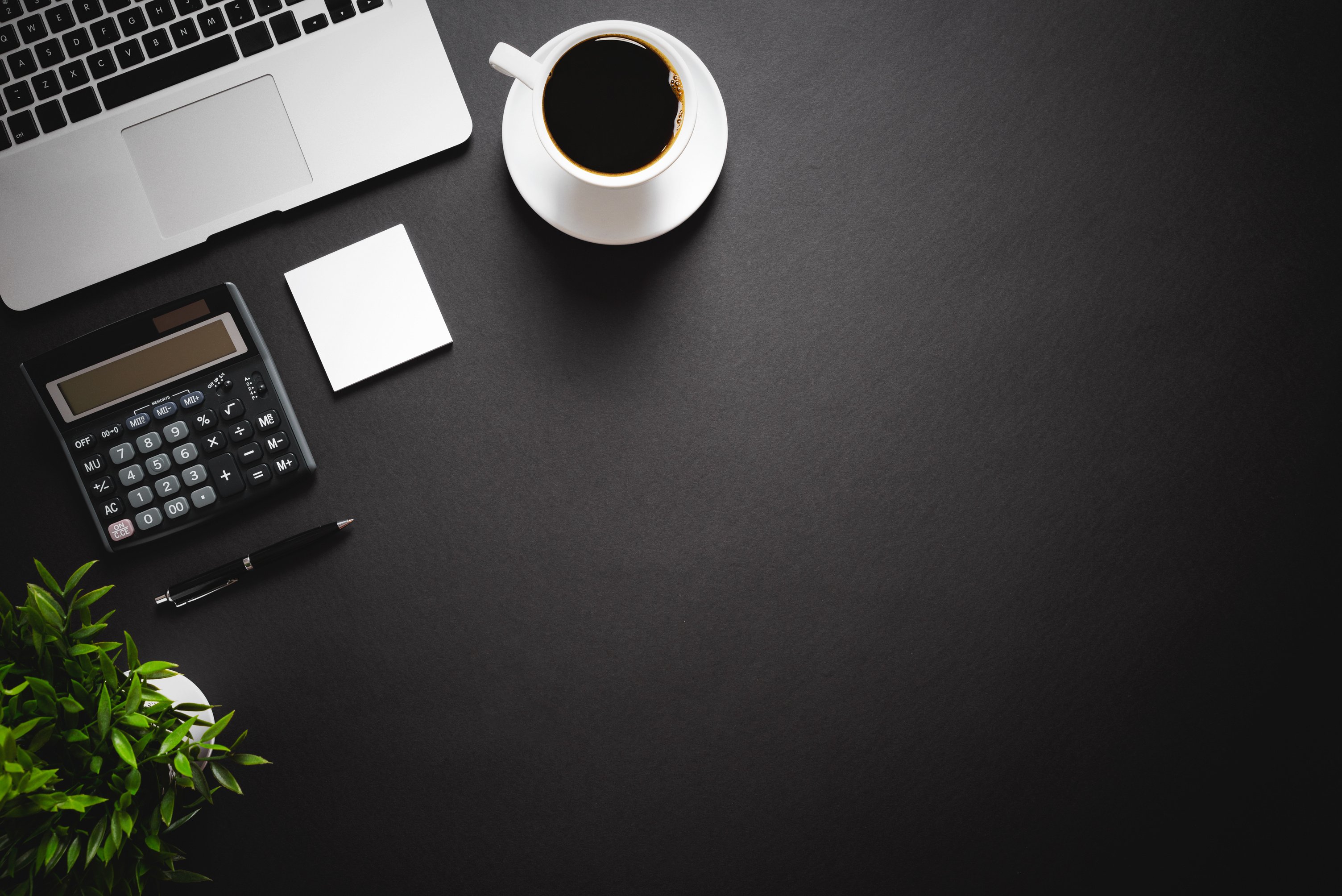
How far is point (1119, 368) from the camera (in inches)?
31.3

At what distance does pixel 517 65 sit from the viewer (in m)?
0.61

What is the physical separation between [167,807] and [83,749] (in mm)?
72

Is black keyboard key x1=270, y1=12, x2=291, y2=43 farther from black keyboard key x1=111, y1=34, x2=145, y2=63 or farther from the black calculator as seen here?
the black calculator

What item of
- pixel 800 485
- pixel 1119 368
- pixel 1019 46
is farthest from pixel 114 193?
pixel 1119 368

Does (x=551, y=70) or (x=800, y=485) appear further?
(x=800, y=485)

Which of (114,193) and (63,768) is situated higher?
(114,193)

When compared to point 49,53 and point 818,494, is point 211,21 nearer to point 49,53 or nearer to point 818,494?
point 49,53

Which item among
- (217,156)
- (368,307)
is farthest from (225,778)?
(217,156)

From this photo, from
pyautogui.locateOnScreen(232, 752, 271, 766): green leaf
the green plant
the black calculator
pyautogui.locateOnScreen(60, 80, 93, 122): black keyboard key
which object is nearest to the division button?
the black calculator

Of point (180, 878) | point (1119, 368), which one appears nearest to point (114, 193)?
point (180, 878)

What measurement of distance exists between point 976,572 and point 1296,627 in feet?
1.09

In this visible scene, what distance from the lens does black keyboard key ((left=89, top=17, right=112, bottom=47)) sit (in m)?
0.72

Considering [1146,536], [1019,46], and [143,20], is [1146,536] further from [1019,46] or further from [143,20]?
[143,20]

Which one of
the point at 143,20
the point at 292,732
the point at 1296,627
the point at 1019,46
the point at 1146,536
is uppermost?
the point at 143,20
